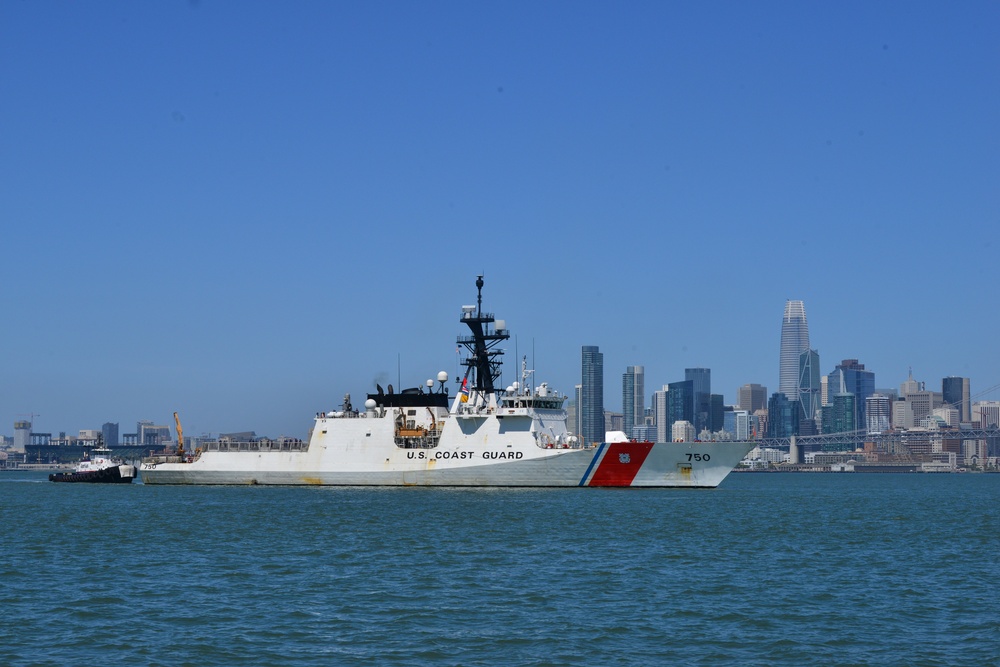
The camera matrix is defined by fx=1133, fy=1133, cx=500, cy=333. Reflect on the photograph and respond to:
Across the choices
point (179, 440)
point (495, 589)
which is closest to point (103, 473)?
point (179, 440)

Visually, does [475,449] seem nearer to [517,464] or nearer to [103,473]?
[517,464]

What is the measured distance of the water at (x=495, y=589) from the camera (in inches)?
663

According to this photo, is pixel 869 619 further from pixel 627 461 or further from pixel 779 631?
pixel 627 461

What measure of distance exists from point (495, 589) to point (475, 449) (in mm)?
27643

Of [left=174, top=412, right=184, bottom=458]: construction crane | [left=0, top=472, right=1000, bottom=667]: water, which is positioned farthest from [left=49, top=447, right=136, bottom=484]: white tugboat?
[left=0, top=472, right=1000, bottom=667]: water

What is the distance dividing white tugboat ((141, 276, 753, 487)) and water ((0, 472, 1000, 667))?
311 inches

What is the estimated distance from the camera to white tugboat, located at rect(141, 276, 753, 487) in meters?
49.2

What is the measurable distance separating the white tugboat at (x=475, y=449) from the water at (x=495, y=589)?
25.9ft

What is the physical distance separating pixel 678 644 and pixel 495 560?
9927 mm

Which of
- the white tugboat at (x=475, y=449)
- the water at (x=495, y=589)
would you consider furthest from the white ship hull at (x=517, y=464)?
the water at (x=495, y=589)

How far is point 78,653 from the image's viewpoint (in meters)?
16.5

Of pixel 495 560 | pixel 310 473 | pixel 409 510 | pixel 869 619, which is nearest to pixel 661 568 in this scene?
pixel 495 560

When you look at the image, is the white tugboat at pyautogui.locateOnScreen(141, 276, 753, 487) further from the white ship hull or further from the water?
the water

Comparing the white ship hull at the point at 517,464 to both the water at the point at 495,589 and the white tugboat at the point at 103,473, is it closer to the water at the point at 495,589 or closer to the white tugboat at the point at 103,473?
the water at the point at 495,589
